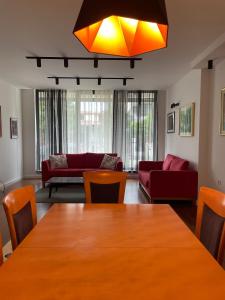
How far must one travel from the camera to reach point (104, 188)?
7.46ft

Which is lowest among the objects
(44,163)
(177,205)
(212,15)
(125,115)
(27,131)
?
(177,205)

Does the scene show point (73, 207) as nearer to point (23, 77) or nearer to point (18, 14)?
point (18, 14)

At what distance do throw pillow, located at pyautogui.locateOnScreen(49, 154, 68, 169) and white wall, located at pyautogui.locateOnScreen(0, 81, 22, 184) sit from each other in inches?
42.9

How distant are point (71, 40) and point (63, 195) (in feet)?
10.6

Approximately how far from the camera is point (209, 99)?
173 inches

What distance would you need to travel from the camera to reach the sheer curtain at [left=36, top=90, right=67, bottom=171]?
23.3ft

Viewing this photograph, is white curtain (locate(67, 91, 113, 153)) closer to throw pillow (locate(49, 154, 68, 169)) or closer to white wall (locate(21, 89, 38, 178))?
throw pillow (locate(49, 154, 68, 169))

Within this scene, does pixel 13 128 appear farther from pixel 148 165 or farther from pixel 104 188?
pixel 104 188

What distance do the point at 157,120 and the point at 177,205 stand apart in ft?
10.6

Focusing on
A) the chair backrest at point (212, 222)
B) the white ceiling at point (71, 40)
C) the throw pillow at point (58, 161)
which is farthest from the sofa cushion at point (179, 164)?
the chair backrest at point (212, 222)

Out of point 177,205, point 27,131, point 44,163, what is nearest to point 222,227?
point 177,205

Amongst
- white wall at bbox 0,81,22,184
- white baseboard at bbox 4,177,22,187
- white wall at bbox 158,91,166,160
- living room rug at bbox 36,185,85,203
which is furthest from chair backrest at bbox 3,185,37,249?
white wall at bbox 158,91,166,160

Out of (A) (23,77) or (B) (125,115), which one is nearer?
(A) (23,77)

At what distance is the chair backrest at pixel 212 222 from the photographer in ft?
4.42
